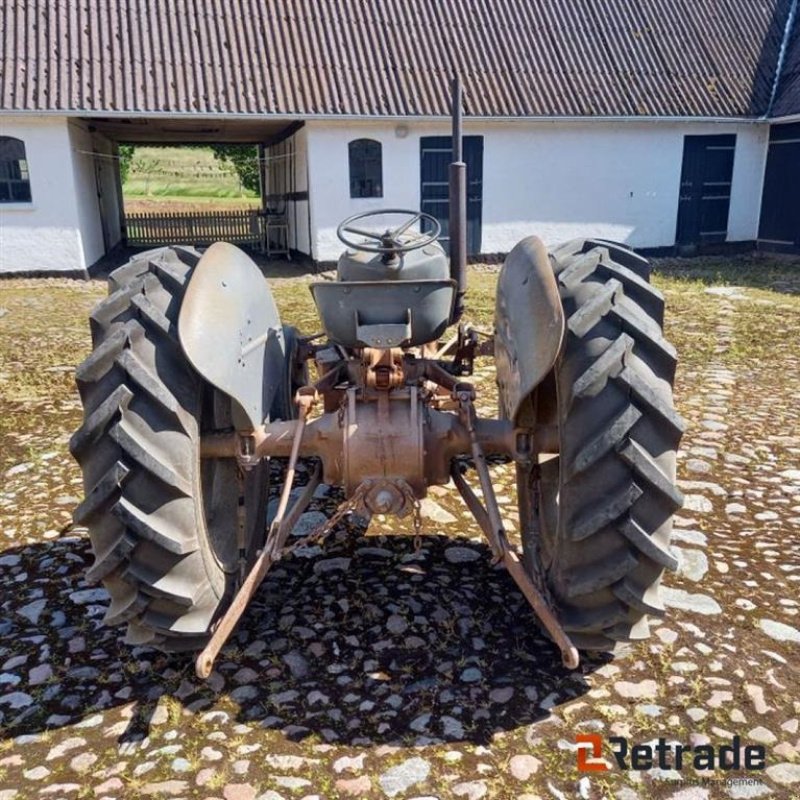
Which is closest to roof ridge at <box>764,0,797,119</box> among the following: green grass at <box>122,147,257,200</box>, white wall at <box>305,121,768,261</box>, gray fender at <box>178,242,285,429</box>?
white wall at <box>305,121,768,261</box>

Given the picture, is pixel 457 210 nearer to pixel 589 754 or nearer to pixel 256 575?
pixel 256 575

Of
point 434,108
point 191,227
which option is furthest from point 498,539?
point 191,227

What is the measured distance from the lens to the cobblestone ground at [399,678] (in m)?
2.39

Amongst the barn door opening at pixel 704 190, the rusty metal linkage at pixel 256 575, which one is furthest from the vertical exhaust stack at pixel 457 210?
the barn door opening at pixel 704 190

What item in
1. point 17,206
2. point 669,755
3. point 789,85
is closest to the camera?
point 669,755

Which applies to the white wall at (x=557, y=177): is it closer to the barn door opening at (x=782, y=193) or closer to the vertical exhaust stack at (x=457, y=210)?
the barn door opening at (x=782, y=193)

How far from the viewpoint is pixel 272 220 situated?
19.2 meters

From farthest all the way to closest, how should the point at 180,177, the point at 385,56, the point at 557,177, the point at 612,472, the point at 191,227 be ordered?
the point at 180,177 < the point at 191,227 < the point at 557,177 < the point at 385,56 < the point at 612,472

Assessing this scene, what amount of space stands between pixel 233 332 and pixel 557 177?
14.1 meters

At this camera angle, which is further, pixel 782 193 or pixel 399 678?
pixel 782 193

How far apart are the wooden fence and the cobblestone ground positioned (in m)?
20.0

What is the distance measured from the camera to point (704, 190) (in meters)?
16.9

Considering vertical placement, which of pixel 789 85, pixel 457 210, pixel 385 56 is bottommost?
pixel 457 210

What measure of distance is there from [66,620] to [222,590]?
0.85 meters
